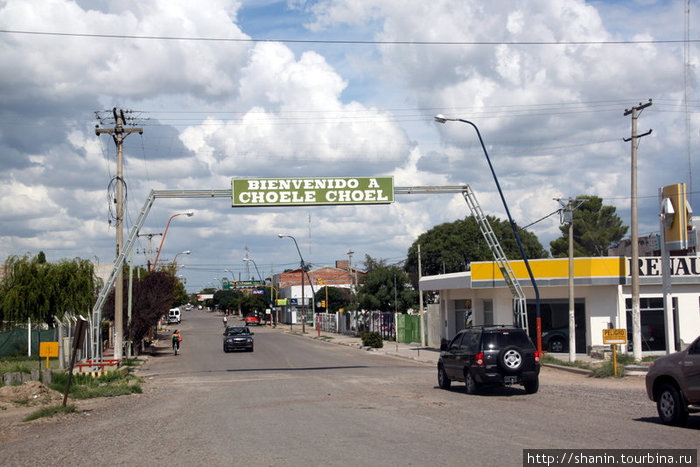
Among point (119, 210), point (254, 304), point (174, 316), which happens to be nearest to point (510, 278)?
point (119, 210)

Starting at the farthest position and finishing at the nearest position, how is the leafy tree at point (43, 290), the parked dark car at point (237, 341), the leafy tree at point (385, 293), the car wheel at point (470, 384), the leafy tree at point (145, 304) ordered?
the leafy tree at point (385, 293) → the parked dark car at point (237, 341) → the leafy tree at point (145, 304) → the leafy tree at point (43, 290) → the car wheel at point (470, 384)

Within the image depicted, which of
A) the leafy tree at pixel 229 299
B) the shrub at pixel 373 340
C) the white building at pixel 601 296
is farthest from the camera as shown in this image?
the leafy tree at pixel 229 299

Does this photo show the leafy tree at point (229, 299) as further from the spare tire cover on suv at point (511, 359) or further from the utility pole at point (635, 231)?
the spare tire cover on suv at point (511, 359)

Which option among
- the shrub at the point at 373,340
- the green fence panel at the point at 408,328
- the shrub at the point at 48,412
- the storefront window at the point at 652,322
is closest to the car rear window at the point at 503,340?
the shrub at the point at 48,412

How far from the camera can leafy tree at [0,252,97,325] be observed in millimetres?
35938

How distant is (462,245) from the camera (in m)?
79.8

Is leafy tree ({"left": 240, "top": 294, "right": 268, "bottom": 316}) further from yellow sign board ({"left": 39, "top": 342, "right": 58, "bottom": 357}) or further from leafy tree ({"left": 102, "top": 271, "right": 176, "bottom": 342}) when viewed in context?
yellow sign board ({"left": 39, "top": 342, "right": 58, "bottom": 357})

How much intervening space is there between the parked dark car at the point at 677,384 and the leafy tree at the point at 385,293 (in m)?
47.2

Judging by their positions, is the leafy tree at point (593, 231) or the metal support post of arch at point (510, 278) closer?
the metal support post of arch at point (510, 278)

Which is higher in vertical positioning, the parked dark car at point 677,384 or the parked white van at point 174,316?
the parked dark car at point 677,384

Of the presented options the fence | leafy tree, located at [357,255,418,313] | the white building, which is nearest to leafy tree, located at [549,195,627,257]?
leafy tree, located at [357,255,418,313]

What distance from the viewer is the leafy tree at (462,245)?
79.5m

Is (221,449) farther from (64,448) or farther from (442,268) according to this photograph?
(442,268)

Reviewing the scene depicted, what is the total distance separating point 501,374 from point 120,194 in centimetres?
1828
